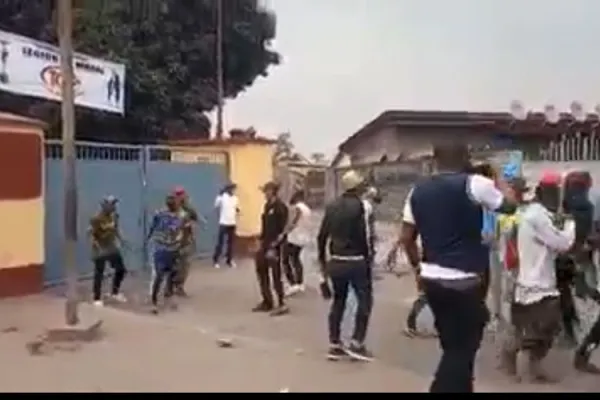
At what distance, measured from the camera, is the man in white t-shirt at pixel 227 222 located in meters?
→ 19.2

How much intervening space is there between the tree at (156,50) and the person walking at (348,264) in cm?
1282

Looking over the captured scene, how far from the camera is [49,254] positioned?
14805mm

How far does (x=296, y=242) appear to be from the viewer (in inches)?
592

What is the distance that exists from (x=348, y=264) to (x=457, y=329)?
10.3 feet

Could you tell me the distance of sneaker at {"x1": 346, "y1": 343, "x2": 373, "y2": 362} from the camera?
941 cm

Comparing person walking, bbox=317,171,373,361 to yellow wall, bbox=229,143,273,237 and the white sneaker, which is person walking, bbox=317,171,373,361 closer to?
the white sneaker

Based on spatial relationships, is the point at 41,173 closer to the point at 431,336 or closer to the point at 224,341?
the point at 224,341

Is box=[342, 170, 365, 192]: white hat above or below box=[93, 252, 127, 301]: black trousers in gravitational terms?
above

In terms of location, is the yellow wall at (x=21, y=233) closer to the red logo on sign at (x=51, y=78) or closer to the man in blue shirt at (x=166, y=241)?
the man in blue shirt at (x=166, y=241)

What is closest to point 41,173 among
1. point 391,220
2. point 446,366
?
point 391,220

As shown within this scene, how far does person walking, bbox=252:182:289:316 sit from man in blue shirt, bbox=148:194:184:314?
1.08 meters

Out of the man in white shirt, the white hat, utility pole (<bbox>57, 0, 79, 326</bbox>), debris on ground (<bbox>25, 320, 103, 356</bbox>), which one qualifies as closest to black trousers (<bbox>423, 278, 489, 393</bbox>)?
the man in white shirt

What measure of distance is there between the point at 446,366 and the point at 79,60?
12447 millimetres

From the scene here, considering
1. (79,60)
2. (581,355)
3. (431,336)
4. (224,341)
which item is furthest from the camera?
(79,60)
